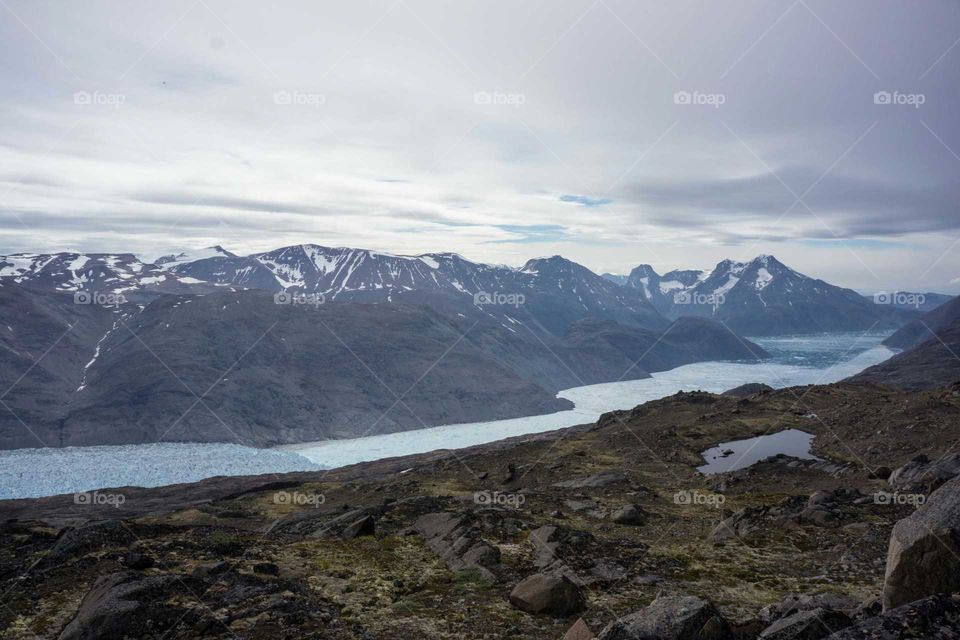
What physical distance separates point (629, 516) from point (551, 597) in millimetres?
14062

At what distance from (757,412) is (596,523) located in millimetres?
A: 47197

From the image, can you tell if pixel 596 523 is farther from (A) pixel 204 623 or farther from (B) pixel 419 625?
(A) pixel 204 623

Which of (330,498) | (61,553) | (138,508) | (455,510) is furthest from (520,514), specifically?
(138,508)

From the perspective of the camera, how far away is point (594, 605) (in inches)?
645

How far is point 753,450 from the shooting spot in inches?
2008

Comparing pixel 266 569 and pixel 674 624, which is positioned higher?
pixel 674 624

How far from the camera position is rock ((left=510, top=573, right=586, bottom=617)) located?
51.9 feet

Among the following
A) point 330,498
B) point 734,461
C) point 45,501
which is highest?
point 734,461

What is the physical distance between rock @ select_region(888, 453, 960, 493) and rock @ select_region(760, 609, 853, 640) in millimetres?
21062

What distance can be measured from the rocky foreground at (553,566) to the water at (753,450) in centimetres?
550
